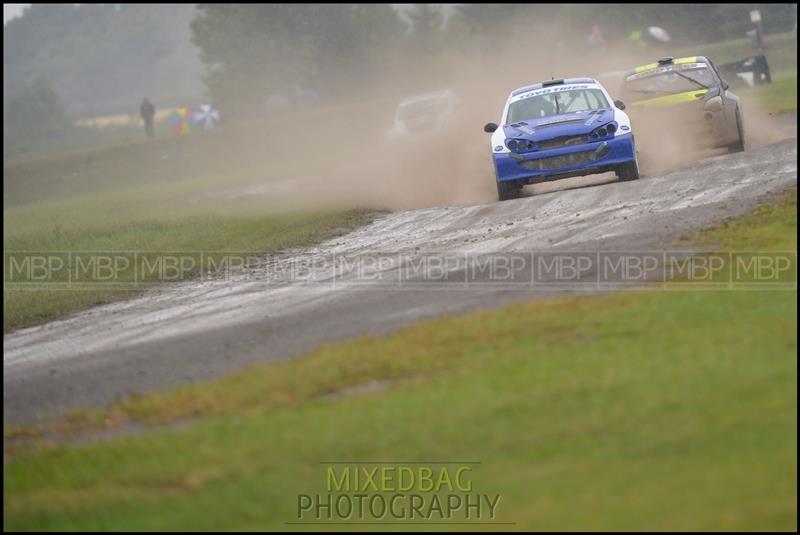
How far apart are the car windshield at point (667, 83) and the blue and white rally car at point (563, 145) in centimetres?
255

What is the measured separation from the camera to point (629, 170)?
1814 centimetres

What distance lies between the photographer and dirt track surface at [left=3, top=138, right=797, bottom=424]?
9.89 meters

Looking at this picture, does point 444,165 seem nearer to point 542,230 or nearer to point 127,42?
point 542,230

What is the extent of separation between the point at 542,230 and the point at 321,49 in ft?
210

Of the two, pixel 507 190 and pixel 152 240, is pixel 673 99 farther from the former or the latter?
pixel 152 240

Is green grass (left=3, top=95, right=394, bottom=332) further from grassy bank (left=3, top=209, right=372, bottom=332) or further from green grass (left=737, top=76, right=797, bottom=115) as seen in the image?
green grass (left=737, top=76, right=797, bottom=115)

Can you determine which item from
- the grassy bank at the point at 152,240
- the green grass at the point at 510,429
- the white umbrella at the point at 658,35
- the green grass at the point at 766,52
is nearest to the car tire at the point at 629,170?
the grassy bank at the point at 152,240

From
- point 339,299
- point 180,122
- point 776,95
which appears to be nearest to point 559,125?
point 339,299

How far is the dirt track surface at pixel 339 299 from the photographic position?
9.89 meters

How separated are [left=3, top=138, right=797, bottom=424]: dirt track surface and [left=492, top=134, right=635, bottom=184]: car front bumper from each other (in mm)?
357

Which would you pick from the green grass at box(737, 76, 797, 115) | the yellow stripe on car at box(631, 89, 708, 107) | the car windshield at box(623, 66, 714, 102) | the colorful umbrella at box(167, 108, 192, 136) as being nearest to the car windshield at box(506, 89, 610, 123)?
the yellow stripe on car at box(631, 89, 708, 107)

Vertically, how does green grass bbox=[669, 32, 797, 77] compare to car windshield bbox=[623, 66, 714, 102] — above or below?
above

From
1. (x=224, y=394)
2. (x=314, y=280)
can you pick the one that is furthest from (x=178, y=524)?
(x=314, y=280)

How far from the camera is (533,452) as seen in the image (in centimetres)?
651
